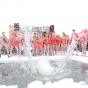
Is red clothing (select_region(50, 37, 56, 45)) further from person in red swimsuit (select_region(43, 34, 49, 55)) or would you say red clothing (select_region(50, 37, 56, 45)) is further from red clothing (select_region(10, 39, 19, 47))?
red clothing (select_region(10, 39, 19, 47))

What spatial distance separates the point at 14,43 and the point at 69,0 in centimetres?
843

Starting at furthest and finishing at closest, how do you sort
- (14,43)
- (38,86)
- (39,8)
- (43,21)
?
(39,8)
(43,21)
(14,43)
(38,86)

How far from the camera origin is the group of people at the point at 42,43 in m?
11.6

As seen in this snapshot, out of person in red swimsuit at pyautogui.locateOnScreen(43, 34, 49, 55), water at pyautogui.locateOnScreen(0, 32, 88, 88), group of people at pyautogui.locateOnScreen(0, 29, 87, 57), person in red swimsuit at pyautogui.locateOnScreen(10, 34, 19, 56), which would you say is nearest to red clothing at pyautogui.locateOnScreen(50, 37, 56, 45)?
group of people at pyautogui.locateOnScreen(0, 29, 87, 57)

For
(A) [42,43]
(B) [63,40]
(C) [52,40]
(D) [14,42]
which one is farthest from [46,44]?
(D) [14,42]

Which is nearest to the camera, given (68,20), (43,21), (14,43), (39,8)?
(14,43)

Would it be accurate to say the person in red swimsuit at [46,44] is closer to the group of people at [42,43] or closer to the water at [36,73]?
the group of people at [42,43]

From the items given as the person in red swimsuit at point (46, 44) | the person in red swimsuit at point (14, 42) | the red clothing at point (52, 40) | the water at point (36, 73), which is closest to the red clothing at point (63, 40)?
the red clothing at point (52, 40)

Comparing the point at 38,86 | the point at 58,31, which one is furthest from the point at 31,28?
the point at 38,86

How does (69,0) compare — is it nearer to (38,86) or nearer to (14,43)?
(14,43)

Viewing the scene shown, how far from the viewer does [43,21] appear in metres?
15.8

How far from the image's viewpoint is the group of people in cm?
1155

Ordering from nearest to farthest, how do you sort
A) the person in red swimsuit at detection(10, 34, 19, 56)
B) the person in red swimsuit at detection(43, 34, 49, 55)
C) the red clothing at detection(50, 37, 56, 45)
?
the person in red swimsuit at detection(10, 34, 19, 56) → the person in red swimsuit at detection(43, 34, 49, 55) → the red clothing at detection(50, 37, 56, 45)

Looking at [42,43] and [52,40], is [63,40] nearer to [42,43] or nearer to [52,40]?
[52,40]
